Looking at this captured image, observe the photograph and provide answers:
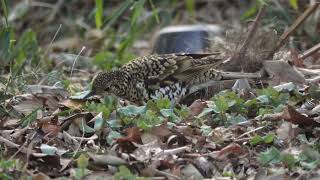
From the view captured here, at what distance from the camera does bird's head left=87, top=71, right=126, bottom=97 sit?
20.9 feet

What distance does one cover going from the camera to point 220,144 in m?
5.08

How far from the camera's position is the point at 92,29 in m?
11.0

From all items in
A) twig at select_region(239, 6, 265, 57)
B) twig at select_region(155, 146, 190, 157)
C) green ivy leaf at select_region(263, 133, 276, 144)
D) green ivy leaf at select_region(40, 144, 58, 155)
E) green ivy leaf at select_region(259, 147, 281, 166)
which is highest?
twig at select_region(239, 6, 265, 57)

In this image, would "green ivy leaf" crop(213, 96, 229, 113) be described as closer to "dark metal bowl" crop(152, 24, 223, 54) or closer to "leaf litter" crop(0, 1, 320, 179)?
"leaf litter" crop(0, 1, 320, 179)

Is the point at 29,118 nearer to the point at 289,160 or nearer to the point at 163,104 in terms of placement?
the point at 163,104

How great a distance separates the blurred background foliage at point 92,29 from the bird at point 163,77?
38 cm

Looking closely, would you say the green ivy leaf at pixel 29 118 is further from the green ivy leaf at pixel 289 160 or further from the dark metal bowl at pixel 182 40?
the dark metal bowl at pixel 182 40

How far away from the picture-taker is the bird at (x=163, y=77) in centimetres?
653

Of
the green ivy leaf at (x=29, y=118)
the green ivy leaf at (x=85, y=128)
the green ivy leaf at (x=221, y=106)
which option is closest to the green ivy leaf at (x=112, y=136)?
the green ivy leaf at (x=85, y=128)

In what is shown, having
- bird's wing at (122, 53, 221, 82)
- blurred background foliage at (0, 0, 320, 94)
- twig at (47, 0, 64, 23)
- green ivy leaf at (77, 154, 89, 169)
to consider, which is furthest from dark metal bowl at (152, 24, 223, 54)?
green ivy leaf at (77, 154, 89, 169)

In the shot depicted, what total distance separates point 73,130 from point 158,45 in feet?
10.4

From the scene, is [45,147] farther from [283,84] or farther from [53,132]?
[283,84]

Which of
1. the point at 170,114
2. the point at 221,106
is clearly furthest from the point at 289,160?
the point at 170,114

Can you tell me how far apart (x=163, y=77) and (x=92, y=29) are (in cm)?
453
